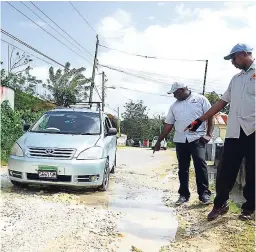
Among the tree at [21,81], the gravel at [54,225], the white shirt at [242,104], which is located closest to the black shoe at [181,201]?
the gravel at [54,225]

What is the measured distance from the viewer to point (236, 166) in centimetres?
419

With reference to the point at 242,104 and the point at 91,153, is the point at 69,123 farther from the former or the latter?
the point at 242,104

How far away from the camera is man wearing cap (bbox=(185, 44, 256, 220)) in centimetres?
398

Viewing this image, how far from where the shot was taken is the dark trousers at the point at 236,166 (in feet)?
13.2

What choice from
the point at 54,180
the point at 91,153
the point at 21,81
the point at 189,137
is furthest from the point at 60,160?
the point at 21,81

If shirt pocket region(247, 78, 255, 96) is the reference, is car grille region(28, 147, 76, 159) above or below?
below

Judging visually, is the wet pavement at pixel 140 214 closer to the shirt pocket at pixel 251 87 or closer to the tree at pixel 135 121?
the shirt pocket at pixel 251 87

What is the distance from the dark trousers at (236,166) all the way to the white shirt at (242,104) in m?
0.08

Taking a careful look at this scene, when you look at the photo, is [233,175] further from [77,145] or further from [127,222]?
[77,145]

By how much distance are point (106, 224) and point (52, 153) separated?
7.19 feet

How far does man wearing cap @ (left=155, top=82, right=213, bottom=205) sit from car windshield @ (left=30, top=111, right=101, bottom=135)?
2016mm

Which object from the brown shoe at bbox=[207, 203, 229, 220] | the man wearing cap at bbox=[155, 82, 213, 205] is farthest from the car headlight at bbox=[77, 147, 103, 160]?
the brown shoe at bbox=[207, 203, 229, 220]

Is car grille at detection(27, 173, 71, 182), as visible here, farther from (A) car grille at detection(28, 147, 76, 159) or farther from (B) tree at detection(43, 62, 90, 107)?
(B) tree at detection(43, 62, 90, 107)

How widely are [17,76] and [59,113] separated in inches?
1107
